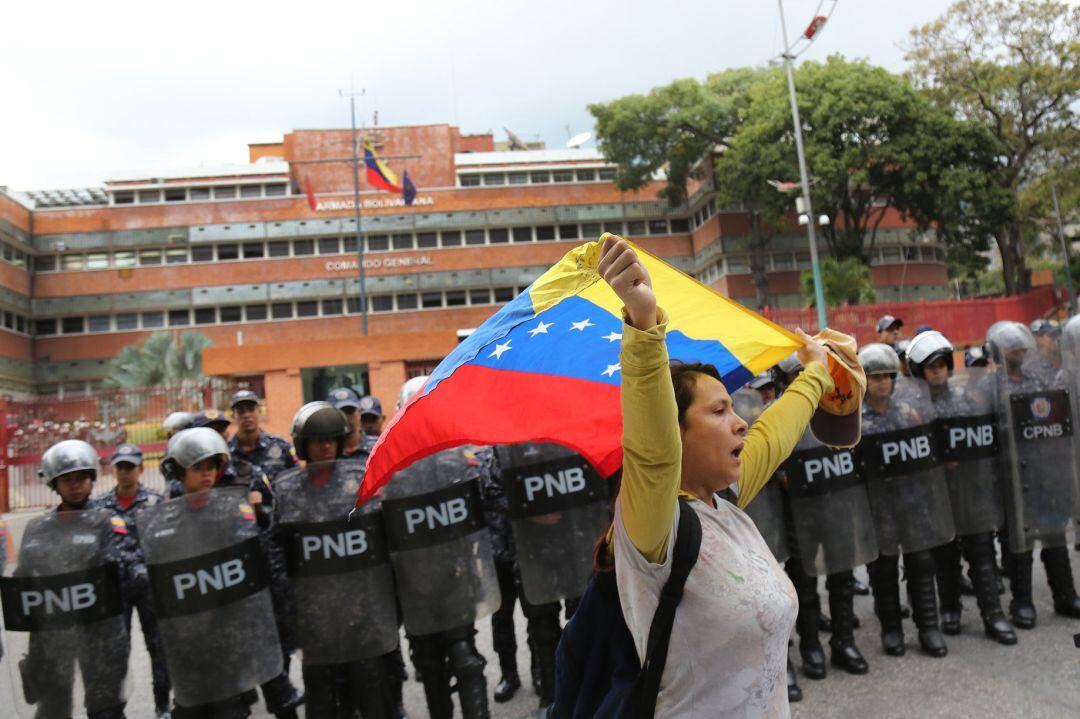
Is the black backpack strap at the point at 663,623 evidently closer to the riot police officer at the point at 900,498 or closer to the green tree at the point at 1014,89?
the riot police officer at the point at 900,498

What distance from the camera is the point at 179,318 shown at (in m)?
41.1

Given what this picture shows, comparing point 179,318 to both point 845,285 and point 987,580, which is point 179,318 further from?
point 987,580

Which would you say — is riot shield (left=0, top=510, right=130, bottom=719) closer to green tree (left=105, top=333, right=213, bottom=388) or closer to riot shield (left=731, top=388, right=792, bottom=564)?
riot shield (left=731, top=388, right=792, bottom=564)

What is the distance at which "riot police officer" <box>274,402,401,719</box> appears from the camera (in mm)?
3543

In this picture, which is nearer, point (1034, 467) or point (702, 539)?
point (702, 539)

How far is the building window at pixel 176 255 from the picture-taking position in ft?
136

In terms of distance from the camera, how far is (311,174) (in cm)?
4331

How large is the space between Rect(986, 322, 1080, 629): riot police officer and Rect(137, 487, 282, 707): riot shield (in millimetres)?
4347

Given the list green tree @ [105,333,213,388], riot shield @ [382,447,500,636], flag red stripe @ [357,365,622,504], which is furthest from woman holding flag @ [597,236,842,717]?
green tree @ [105,333,213,388]

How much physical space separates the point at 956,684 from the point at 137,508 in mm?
4466

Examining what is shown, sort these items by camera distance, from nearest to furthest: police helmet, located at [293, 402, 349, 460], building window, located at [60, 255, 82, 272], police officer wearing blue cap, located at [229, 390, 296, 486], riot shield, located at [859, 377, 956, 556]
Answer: police helmet, located at [293, 402, 349, 460], riot shield, located at [859, 377, 956, 556], police officer wearing blue cap, located at [229, 390, 296, 486], building window, located at [60, 255, 82, 272]

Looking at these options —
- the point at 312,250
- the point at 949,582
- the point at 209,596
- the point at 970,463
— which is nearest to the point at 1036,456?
the point at 970,463

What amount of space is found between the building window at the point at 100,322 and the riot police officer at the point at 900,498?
1736 inches

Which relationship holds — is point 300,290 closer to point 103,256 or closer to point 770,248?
point 103,256
